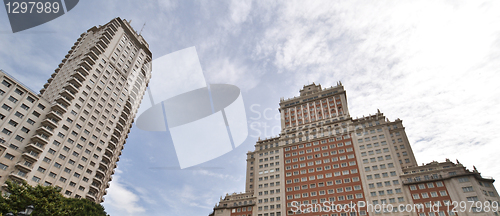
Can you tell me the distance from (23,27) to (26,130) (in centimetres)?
2224

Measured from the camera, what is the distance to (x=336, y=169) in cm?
7681

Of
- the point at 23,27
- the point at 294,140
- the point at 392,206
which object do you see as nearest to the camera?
the point at 23,27

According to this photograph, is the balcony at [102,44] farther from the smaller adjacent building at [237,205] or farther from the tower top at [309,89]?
the tower top at [309,89]

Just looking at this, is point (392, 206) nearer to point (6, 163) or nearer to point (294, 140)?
point (294, 140)

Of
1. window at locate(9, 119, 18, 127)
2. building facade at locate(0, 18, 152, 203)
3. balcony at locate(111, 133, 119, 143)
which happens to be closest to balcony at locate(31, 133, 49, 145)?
building facade at locate(0, 18, 152, 203)

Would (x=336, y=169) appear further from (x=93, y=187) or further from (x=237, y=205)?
(x=93, y=187)

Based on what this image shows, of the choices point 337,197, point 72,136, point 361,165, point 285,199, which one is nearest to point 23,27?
point 72,136

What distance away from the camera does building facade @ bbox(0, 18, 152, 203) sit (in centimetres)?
5512

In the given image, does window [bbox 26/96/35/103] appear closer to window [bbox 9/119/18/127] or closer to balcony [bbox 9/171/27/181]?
window [bbox 9/119/18/127]

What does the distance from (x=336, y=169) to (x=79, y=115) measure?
2854 inches

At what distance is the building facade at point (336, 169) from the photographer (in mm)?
64438

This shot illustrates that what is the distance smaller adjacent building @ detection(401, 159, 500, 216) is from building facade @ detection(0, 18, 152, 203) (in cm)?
8022

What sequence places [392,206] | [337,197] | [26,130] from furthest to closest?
[337,197]
[392,206]
[26,130]

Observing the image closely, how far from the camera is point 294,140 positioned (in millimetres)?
92500
